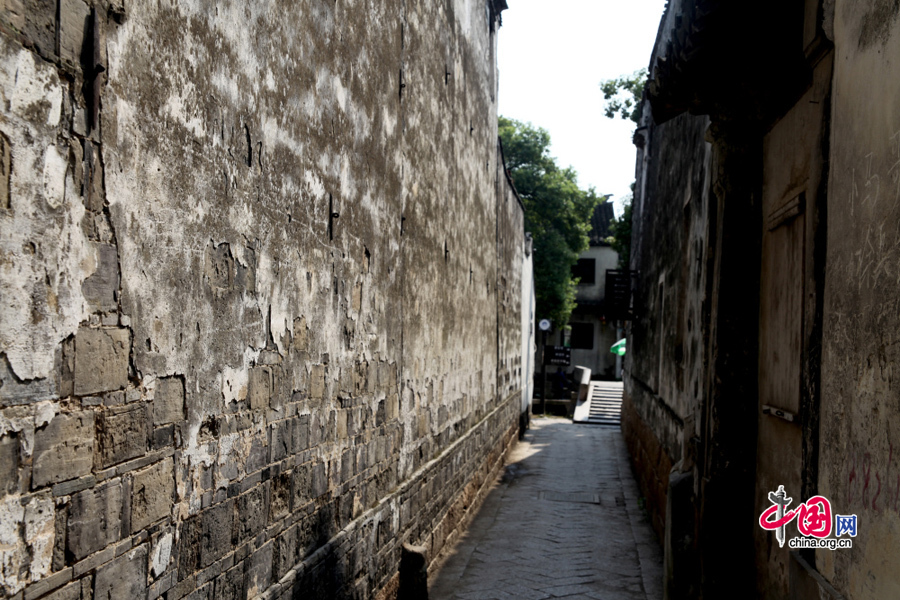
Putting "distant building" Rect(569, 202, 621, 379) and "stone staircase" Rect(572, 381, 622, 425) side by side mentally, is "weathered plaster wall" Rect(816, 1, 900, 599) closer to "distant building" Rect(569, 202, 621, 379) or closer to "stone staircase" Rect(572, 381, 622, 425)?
"stone staircase" Rect(572, 381, 622, 425)

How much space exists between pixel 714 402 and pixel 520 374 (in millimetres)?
10848

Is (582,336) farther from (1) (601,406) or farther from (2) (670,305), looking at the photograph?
(2) (670,305)

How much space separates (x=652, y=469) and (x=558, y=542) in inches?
67.1

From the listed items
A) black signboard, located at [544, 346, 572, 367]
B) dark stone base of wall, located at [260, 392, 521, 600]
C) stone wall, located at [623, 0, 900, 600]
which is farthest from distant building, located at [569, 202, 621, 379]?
stone wall, located at [623, 0, 900, 600]

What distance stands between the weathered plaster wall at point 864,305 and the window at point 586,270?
1236 inches

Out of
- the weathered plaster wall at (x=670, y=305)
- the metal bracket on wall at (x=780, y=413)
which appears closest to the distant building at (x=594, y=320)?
A: the weathered plaster wall at (x=670, y=305)

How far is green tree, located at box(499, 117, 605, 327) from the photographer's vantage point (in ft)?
87.9

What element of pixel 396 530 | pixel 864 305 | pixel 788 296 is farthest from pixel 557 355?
pixel 864 305

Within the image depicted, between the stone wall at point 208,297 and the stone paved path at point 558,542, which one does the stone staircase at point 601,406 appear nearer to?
the stone paved path at point 558,542

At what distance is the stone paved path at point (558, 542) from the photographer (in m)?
5.84

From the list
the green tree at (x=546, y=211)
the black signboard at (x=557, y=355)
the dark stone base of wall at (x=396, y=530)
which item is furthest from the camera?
the green tree at (x=546, y=211)

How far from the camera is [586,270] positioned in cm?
3422

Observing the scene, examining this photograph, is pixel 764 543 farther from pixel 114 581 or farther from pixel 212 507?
pixel 114 581

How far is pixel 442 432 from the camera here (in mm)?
7062
